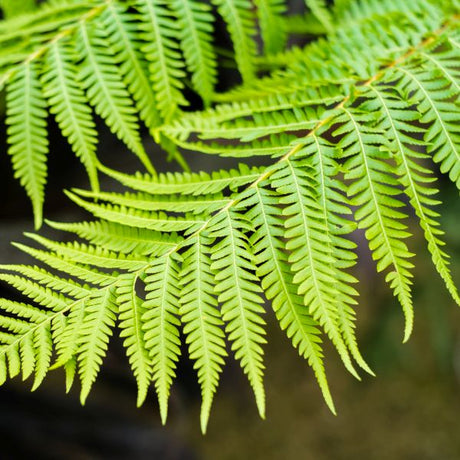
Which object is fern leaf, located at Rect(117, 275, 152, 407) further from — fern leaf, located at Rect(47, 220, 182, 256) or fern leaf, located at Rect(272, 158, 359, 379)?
fern leaf, located at Rect(272, 158, 359, 379)

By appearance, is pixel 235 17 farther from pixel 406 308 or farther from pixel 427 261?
pixel 427 261

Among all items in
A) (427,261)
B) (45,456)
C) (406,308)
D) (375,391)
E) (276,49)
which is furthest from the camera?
(375,391)

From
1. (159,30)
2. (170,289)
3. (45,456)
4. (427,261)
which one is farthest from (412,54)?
(45,456)

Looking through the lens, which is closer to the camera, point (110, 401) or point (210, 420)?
point (110, 401)

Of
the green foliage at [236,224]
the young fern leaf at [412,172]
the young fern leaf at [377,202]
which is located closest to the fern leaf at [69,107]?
the green foliage at [236,224]

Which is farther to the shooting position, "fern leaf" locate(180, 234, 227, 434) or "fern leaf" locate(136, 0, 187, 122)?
"fern leaf" locate(136, 0, 187, 122)

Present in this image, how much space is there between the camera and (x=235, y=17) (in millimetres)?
1621

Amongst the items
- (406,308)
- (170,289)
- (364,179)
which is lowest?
(406,308)

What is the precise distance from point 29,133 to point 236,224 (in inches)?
30.2

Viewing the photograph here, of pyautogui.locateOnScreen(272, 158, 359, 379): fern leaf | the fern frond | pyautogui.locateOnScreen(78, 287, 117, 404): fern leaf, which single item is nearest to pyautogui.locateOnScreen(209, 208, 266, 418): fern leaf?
pyautogui.locateOnScreen(272, 158, 359, 379): fern leaf

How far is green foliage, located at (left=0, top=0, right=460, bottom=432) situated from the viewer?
1.14m

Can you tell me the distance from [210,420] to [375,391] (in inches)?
53.2

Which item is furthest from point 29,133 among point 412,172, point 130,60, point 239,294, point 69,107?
point 412,172

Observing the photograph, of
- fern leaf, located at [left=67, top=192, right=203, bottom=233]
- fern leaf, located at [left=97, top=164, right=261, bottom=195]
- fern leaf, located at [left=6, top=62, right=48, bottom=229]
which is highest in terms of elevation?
fern leaf, located at [left=6, top=62, right=48, bottom=229]
